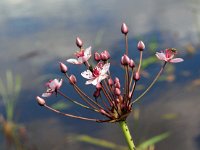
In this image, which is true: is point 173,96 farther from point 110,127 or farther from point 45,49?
point 45,49

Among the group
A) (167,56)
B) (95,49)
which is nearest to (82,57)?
(167,56)

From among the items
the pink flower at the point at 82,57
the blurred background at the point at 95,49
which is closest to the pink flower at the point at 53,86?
the pink flower at the point at 82,57

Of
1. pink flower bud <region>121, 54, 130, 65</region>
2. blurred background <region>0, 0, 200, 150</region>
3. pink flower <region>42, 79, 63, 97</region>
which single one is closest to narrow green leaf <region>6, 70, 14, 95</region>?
blurred background <region>0, 0, 200, 150</region>

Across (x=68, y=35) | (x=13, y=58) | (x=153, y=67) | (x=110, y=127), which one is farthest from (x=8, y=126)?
(x=68, y=35)

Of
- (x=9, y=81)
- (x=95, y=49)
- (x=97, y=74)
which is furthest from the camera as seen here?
(x=95, y=49)

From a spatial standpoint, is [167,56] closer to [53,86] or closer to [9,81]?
[53,86]

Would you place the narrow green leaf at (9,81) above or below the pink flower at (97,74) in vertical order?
below

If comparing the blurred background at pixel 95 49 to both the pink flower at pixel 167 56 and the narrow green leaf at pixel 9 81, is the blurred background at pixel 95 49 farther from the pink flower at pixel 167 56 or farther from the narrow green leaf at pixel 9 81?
the pink flower at pixel 167 56

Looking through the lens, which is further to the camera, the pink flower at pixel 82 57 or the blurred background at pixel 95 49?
the blurred background at pixel 95 49

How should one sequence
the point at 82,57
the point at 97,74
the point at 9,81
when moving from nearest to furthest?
the point at 97,74 → the point at 82,57 → the point at 9,81
